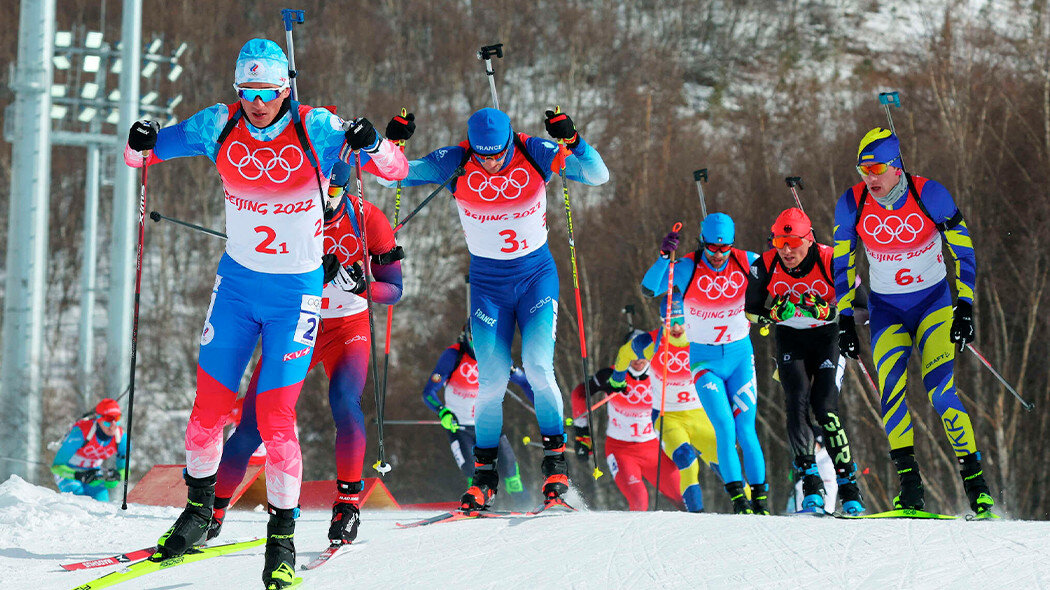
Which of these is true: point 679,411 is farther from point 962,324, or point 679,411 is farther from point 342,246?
point 342,246

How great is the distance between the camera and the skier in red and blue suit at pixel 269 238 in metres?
4.45

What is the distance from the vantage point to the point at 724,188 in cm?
2573

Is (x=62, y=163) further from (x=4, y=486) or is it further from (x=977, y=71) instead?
(x=4, y=486)

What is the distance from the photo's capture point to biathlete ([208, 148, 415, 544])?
5367mm

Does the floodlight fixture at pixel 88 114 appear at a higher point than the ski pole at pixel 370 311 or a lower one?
higher

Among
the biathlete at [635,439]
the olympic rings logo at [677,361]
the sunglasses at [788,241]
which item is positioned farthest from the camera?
the biathlete at [635,439]

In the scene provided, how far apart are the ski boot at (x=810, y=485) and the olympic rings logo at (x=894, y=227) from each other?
170 cm

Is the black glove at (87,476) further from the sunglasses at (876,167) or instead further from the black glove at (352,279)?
the sunglasses at (876,167)

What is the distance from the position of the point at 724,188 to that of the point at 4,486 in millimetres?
20870

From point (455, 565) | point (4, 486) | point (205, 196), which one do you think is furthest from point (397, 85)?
point (455, 565)

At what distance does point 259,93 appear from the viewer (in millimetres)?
4441

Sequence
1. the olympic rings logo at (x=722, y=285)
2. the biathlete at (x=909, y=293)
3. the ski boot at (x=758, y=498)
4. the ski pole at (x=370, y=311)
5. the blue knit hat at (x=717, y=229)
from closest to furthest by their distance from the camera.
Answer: the ski pole at (x=370, y=311) < the biathlete at (x=909, y=293) < the ski boot at (x=758, y=498) < the blue knit hat at (x=717, y=229) < the olympic rings logo at (x=722, y=285)


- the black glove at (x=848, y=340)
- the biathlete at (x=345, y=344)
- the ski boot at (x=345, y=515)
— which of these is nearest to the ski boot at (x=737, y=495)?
the black glove at (x=848, y=340)

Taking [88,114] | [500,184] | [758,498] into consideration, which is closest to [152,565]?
[500,184]
